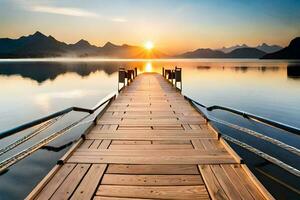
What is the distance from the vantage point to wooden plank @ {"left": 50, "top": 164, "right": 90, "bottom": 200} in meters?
3.78

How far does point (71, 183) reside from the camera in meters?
4.12

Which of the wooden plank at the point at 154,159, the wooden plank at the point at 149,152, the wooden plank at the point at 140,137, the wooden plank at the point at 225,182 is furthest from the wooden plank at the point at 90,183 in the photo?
the wooden plank at the point at 225,182

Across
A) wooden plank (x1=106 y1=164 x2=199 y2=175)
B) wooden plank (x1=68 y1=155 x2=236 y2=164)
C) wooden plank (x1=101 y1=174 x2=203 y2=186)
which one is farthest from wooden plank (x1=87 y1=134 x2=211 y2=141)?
wooden plank (x1=101 y1=174 x2=203 y2=186)

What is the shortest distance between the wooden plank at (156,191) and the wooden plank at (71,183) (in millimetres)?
449

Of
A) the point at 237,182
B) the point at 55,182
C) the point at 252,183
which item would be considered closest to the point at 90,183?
the point at 55,182

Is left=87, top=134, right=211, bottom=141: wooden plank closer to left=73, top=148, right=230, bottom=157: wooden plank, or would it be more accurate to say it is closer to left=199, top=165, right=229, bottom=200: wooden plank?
left=73, top=148, right=230, bottom=157: wooden plank

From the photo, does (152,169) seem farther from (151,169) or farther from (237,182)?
(237,182)

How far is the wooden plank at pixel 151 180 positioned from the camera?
4200mm

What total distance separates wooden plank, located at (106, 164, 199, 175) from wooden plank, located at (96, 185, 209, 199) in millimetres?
528

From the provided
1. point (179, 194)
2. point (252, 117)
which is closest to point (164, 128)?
point (252, 117)

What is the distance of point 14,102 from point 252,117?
2496cm

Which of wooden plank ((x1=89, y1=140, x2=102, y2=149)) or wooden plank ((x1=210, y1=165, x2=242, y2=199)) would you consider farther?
wooden plank ((x1=89, y1=140, x2=102, y2=149))

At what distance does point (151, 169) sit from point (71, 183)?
4.82ft

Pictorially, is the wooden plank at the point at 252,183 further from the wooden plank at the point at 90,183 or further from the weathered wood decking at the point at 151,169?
the wooden plank at the point at 90,183
